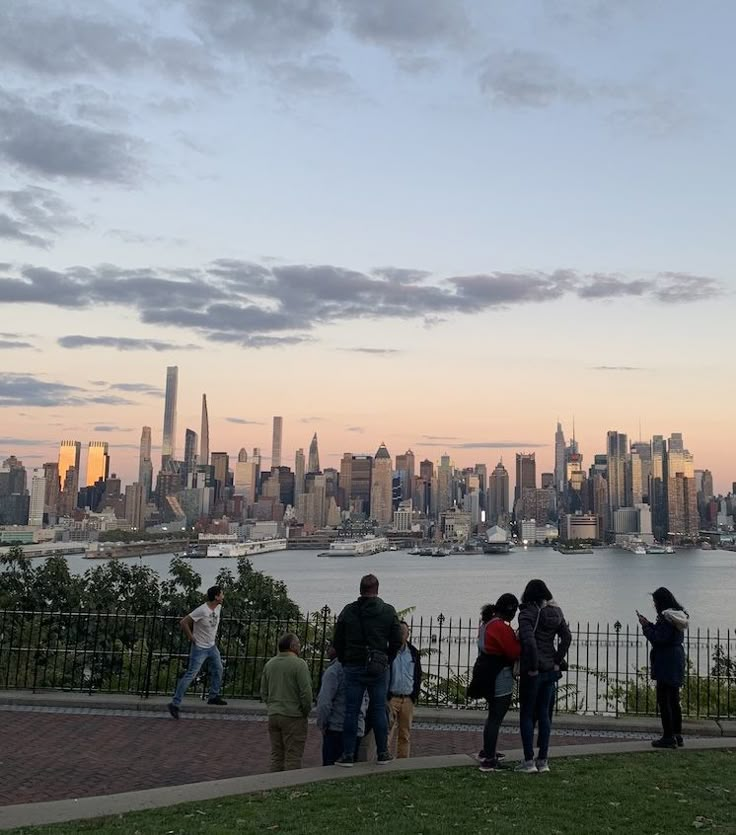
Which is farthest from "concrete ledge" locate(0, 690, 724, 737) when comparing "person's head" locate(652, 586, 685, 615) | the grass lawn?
the grass lawn

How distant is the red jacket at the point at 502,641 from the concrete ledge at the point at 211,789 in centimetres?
126

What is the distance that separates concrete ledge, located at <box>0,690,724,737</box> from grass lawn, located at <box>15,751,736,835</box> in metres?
2.82

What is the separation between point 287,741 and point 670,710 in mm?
4320

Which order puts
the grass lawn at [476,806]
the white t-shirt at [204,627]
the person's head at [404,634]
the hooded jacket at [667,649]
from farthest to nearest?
the white t-shirt at [204,627] < the hooded jacket at [667,649] < the person's head at [404,634] < the grass lawn at [476,806]

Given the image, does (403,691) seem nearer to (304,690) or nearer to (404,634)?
(404,634)

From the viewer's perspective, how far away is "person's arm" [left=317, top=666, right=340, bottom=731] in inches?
344

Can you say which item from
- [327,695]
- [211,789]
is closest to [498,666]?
[327,695]

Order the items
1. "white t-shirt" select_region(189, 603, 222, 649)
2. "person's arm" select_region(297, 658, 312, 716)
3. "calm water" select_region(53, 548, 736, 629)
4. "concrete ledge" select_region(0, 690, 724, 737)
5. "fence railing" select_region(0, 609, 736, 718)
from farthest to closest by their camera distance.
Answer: "calm water" select_region(53, 548, 736, 629)
"fence railing" select_region(0, 609, 736, 718)
"white t-shirt" select_region(189, 603, 222, 649)
"concrete ledge" select_region(0, 690, 724, 737)
"person's arm" select_region(297, 658, 312, 716)

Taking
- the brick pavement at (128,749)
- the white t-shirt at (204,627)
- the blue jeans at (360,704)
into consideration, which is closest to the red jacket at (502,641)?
the blue jeans at (360,704)

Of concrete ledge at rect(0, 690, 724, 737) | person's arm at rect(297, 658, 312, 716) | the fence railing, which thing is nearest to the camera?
person's arm at rect(297, 658, 312, 716)

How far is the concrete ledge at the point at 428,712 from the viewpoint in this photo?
11.6 m

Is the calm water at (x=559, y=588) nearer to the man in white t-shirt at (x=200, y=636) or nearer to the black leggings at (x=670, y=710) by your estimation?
the man in white t-shirt at (x=200, y=636)

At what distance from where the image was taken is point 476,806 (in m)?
7.38

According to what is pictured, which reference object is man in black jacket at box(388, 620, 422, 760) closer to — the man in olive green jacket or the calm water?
the man in olive green jacket
